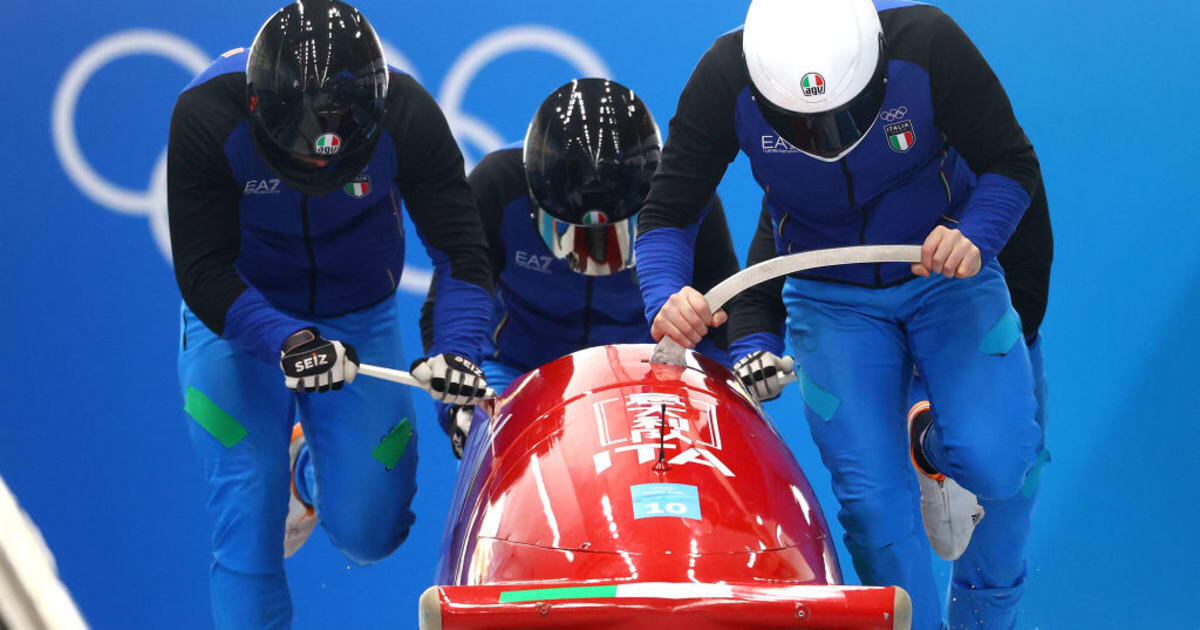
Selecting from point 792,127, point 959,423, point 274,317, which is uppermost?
point 792,127

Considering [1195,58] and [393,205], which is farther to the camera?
Result: [1195,58]

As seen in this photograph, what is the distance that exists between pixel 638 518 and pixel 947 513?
1.68m

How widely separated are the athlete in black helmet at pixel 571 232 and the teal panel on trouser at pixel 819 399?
1.43 ft

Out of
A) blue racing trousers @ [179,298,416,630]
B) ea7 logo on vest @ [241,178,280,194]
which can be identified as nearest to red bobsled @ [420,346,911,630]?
blue racing trousers @ [179,298,416,630]

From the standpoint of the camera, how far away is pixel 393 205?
3.69 metres

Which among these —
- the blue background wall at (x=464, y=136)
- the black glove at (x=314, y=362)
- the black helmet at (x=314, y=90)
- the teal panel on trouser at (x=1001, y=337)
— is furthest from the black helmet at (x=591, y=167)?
the blue background wall at (x=464, y=136)

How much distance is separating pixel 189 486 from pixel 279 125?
7.58 ft

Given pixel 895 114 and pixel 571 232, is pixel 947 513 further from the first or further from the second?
pixel 571 232

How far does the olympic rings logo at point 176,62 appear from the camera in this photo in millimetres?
4965

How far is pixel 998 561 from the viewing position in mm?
3512

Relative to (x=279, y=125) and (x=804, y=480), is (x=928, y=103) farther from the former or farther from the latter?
(x=279, y=125)

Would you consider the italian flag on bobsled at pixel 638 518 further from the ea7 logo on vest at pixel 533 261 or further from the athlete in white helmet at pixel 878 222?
the ea7 logo on vest at pixel 533 261

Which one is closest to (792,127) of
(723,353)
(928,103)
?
(928,103)

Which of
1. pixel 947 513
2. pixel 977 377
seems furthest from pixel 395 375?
pixel 947 513
